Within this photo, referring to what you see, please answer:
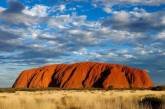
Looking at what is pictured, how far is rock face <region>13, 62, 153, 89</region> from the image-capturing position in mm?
163250

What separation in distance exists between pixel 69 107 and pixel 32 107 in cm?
196

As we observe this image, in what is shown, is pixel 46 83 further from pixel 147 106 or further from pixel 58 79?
pixel 147 106

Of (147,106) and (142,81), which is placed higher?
(147,106)

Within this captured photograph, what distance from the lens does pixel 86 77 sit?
6791 inches

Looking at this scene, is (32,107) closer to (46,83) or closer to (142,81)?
(142,81)

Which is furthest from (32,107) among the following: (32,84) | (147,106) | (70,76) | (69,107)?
(32,84)

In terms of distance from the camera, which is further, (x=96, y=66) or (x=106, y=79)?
(x=96, y=66)

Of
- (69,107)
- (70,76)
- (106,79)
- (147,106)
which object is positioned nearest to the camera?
(147,106)

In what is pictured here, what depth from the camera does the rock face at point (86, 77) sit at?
163 meters

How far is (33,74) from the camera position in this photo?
613ft

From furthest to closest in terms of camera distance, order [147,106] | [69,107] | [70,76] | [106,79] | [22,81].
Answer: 1. [22,81]
2. [70,76]
3. [106,79]
4. [69,107]
5. [147,106]

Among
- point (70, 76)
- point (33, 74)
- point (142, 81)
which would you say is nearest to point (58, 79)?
point (70, 76)

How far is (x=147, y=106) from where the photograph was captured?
61.7ft

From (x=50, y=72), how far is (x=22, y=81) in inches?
588
